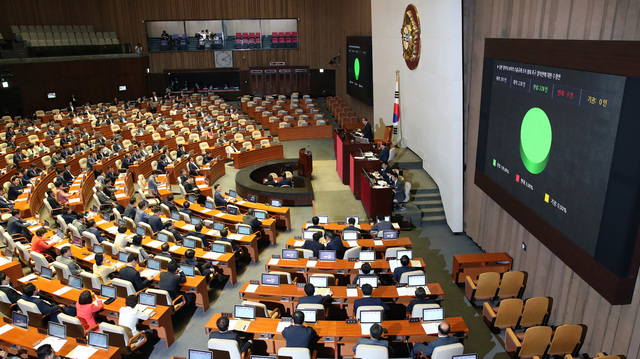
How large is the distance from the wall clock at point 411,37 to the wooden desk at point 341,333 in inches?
391

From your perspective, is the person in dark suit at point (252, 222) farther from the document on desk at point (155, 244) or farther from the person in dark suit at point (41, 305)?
the person in dark suit at point (41, 305)

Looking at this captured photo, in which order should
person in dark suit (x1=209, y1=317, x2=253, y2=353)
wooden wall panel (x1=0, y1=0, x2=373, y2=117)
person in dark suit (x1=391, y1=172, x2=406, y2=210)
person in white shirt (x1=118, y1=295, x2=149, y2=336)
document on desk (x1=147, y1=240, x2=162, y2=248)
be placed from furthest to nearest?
wooden wall panel (x1=0, y1=0, x2=373, y2=117)
person in dark suit (x1=391, y1=172, x2=406, y2=210)
document on desk (x1=147, y1=240, x2=162, y2=248)
person in white shirt (x1=118, y1=295, x2=149, y2=336)
person in dark suit (x1=209, y1=317, x2=253, y2=353)

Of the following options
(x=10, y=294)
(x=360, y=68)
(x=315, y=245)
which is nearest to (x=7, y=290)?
(x=10, y=294)

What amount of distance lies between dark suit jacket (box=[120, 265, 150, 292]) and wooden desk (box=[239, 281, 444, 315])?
1.92 m

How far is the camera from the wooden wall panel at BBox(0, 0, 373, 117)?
2986 centimetres

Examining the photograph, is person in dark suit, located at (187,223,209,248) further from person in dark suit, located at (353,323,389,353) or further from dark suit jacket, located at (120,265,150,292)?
person in dark suit, located at (353,323,389,353)

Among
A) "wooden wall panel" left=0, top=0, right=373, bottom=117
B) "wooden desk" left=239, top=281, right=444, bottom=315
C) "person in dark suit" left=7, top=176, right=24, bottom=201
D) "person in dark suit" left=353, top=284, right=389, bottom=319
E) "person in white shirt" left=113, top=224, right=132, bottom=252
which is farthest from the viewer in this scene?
"wooden wall panel" left=0, top=0, right=373, bottom=117

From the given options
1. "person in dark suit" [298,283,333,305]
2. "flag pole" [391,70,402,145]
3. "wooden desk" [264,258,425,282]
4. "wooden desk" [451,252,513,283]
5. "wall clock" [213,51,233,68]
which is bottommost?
"wooden desk" [451,252,513,283]

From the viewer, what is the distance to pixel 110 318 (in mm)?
8133

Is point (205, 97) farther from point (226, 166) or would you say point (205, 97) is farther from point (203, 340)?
point (203, 340)

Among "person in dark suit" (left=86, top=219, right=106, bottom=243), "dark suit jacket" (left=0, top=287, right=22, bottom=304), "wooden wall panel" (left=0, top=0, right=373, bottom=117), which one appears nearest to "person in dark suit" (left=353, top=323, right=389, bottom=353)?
"dark suit jacket" (left=0, top=287, right=22, bottom=304)

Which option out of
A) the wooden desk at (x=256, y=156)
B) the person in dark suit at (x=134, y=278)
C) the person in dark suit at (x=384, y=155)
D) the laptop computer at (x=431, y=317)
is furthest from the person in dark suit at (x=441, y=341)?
the wooden desk at (x=256, y=156)

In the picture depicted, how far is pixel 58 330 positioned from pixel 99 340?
744 millimetres

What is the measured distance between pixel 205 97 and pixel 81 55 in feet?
24.5
